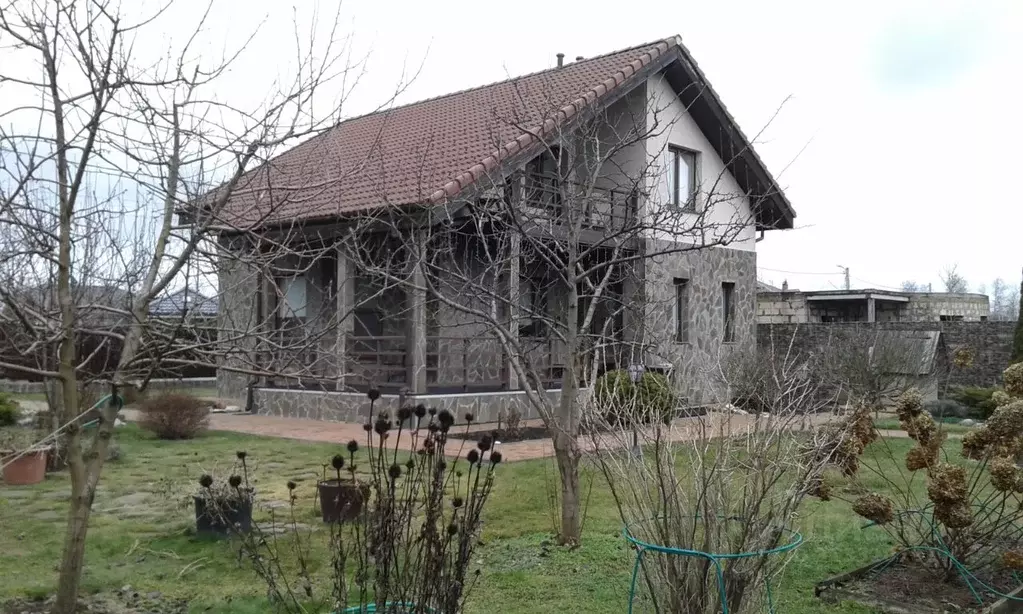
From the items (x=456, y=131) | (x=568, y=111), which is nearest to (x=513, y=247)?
(x=568, y=111)

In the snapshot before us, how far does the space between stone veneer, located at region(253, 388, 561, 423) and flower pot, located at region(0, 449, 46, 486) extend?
509cm

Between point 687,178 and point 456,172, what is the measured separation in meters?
7.27

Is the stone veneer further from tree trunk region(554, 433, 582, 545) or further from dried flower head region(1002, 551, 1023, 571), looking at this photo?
dried flower head region(1002, 551, 1023, 571)

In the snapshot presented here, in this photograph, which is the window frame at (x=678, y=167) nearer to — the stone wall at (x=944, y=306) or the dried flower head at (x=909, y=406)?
the dried flower head at (x=909, y=406)

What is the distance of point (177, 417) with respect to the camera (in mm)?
12766

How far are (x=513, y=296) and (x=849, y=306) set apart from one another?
19.7 m

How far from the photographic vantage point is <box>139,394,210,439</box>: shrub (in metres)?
12.8

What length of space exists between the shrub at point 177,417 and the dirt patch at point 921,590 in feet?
33.4

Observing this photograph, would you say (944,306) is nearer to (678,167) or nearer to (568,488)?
(678,167)

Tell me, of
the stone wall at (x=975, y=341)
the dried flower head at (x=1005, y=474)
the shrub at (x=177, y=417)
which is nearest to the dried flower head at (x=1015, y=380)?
the dried flower head at (x=1005, y=474)

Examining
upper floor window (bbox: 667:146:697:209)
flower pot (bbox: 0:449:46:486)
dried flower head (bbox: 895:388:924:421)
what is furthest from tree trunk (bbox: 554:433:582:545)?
upper floor window (bbox: 667:146:697:209)

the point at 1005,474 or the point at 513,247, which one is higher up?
the point at 513,247

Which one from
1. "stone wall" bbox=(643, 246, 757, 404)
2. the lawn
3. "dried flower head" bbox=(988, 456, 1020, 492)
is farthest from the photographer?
"stone wall" bbox=(643, 246, 757, 404)

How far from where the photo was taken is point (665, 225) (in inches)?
263
